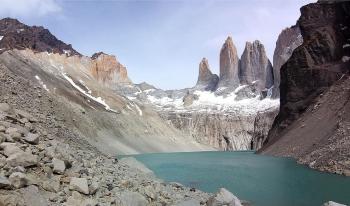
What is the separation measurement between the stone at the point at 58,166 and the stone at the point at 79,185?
0.57m

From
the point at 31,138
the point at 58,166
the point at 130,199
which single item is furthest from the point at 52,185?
the point at 130,199

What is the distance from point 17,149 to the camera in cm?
1476

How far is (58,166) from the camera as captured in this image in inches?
618

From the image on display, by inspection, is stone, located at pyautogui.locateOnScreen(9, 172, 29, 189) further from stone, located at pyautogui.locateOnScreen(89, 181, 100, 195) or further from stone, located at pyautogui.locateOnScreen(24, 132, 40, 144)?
stone, located at pyautogui.locateOnScreen(24, 132, 40, 144)

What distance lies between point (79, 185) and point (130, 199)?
2.15 m

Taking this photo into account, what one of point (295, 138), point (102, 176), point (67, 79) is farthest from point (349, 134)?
point (67, 79)

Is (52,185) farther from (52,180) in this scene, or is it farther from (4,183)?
(4,183)

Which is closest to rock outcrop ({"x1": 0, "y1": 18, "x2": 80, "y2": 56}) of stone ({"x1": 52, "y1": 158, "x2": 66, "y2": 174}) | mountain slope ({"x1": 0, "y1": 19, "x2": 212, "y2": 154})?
mountain slope ({"x1": 0, "y1": 19, "x2": 212, "y2": 154})

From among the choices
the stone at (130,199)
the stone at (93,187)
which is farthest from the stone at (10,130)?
the stone at (130,199)

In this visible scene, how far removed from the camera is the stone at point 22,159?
46.5ft

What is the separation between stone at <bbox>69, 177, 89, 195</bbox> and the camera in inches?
590

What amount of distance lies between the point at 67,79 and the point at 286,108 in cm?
6439

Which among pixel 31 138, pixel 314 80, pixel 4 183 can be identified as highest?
pixel 314 80

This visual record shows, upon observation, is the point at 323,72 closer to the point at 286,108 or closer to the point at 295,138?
the point at 286,108
